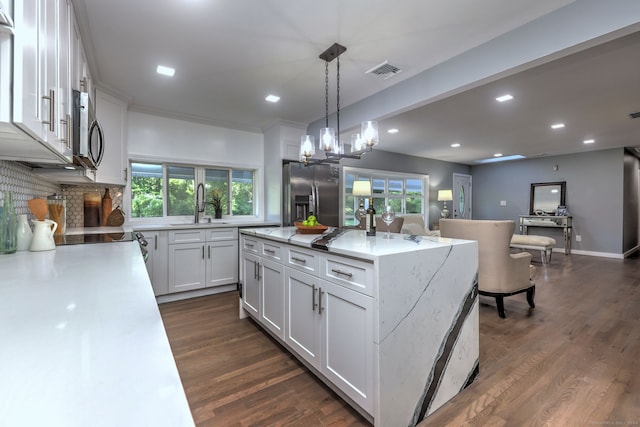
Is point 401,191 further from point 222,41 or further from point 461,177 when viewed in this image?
point 222,41

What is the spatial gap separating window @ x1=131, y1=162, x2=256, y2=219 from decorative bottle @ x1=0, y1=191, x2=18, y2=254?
252cm

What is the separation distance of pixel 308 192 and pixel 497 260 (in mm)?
2645

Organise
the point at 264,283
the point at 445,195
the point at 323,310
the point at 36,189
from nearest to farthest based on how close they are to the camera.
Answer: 1. the point at 323,310
2. the point at 36,189
3. the point at 264,283
4. the point at 445,195

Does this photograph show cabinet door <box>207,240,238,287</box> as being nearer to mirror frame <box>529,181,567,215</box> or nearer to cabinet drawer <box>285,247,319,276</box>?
cabinet drawer <box>285,247,319,276</box>

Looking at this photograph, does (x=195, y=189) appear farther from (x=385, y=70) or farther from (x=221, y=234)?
(x=385, y=70)

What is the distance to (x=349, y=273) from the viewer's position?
61.8 inches

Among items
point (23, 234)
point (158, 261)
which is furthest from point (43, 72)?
point (158, 261)

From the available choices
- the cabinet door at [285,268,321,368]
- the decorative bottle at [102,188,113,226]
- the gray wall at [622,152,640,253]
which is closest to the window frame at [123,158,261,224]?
the decorative bottle at [102,188,113,226]

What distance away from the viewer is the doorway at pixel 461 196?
27.3ft

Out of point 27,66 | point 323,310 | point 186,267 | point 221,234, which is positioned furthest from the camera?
point 221,234

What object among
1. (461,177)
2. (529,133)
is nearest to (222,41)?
(529,133)

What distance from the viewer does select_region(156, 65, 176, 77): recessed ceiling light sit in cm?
278

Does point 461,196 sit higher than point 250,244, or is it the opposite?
point 461,196

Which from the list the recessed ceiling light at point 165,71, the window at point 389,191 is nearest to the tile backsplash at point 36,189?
the recessed ceiling light at point 165,71
